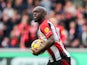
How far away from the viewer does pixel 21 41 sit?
43.1 ft

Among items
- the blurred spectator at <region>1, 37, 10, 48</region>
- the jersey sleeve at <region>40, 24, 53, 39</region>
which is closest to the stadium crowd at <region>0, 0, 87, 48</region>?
the blurred spectator at <region>1, 37, 10, 48</region>

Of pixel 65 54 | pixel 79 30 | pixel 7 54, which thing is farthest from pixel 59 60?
pixel 79 30

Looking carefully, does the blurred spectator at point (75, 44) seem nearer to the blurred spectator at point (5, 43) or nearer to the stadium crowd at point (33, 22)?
the stadium crowd at point (33, 22)

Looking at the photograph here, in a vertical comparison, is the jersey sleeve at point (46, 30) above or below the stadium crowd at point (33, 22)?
above

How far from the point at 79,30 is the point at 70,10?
167 centimetres

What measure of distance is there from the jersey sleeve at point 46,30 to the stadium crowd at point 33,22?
224 inches

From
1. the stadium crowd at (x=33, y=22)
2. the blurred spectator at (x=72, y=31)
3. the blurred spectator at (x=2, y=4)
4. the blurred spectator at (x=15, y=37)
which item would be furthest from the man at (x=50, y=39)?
the blurred spectator at (x=2, y=4)

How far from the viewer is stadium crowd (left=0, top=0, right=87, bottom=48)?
Result: 13.4 m

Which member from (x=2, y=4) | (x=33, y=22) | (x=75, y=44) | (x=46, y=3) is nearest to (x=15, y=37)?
(x=33, y=22)

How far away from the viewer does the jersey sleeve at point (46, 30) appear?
282 inches

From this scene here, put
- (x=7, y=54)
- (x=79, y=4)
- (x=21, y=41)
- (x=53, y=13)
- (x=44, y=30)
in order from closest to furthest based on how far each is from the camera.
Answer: (x=44, y=30), (x=7, y=54), (x=21, y=41), (x=53, y=13), (x=79, y=4)

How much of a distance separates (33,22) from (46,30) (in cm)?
664

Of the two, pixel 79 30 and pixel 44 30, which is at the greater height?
pixel 44 30

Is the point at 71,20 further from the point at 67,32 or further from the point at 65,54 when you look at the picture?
the point at 65,54
